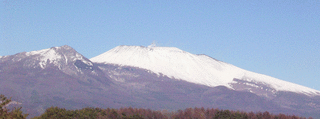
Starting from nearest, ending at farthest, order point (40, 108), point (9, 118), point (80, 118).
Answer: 1. point (9, 118)
2. point (80, 118)
3. point (40, 108)

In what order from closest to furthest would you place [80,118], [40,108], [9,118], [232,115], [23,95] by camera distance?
1. [9,118]
2. [80,118]
3. [232,115]
4. [40,108]
5. [23,95]

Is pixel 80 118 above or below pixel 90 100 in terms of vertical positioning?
below

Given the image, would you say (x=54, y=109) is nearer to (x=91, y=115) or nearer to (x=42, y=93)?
(x=91, y=115)

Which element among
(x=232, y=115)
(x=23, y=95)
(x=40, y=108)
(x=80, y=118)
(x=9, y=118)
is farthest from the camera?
(x=23, y=95)

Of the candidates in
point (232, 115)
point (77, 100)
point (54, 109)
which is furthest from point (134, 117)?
point (77, 100)

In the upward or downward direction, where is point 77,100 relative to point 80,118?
upward

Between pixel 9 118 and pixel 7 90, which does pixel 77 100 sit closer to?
pixel 7 90

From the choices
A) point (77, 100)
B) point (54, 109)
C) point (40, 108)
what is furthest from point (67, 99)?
point (54, 109)

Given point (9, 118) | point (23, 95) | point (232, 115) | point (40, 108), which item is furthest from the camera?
point (23, 95)

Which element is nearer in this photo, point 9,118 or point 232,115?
point 9,118
